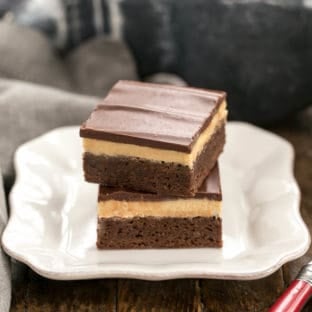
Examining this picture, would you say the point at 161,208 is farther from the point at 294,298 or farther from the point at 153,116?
the point at 294,298

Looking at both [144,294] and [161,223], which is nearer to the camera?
[144,294]

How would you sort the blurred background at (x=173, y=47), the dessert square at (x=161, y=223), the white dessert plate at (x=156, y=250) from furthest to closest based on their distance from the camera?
1. the blurred background at (x=173, y=47)
2. the dessert square at (x=161, y=223)
3. the white dessert plate at (x=156, y=250)

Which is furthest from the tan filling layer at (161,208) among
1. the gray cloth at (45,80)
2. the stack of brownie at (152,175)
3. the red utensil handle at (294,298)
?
the gray cloth at (45,80)

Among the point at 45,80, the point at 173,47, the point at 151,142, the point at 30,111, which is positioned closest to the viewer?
the point at 151,142

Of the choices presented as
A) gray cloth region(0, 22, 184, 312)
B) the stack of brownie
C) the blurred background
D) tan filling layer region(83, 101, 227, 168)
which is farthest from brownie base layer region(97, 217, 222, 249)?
the blurred background

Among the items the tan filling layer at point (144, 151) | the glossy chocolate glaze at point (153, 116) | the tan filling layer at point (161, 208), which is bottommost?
the tan filling layer at point (161, 208)

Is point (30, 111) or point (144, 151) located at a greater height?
point (144, 151)

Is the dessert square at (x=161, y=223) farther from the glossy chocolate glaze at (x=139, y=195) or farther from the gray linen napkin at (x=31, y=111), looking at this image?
the gray linen napkin at (x=31, y=111)

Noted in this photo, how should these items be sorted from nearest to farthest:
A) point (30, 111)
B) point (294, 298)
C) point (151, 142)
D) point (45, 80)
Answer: point (294, 298) < point (151, 142) < point (30, 111) < point (45, 80)

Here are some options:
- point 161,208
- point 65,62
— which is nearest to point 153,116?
point 161,208
